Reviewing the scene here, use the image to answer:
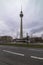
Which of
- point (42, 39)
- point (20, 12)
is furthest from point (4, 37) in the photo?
point (42, 39)

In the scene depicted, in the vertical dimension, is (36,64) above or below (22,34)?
below

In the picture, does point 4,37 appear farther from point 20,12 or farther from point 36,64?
point 36,64

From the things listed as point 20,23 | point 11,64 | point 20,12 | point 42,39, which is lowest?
point 11,64

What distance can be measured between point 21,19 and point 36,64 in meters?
105

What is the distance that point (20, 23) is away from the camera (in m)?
111

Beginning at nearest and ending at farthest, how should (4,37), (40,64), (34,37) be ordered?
(40,64) < (34,37) < (4,37)

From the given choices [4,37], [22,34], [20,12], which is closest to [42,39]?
[22,34]

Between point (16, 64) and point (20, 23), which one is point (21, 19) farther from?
point (16, 64)

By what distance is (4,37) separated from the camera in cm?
17938

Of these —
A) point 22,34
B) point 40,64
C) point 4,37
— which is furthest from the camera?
point 4,37

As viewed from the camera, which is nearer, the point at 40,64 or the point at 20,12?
the point at 40,64

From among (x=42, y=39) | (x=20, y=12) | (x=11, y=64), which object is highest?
(x=20, y=12)

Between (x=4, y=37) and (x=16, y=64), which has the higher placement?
(x=4, y=37)

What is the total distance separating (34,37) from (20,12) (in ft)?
77.1
